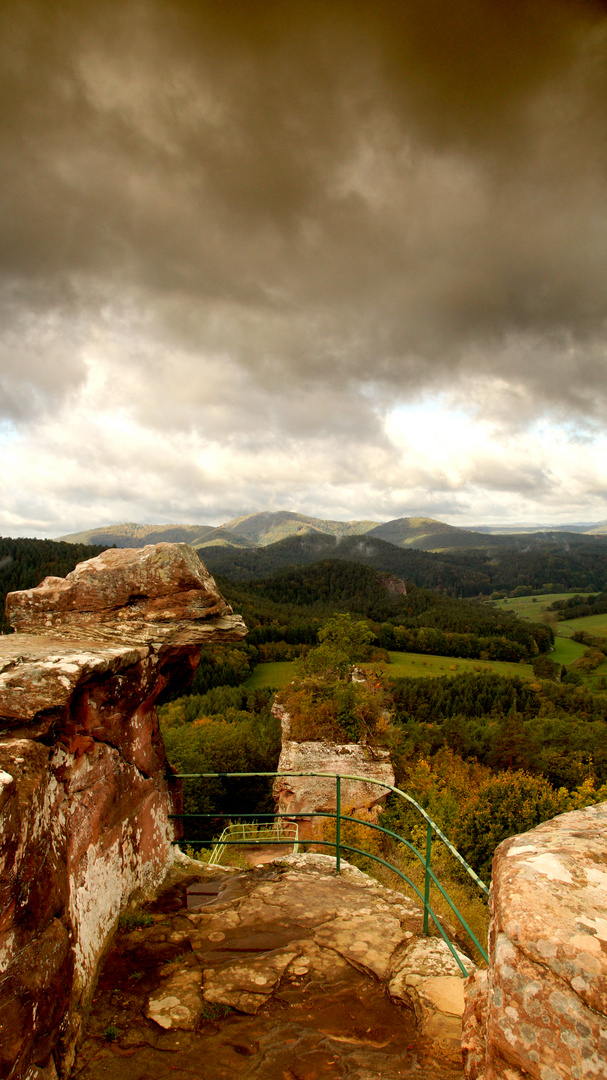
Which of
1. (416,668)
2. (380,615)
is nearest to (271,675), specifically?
(416,668)

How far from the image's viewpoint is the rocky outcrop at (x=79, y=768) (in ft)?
14.0

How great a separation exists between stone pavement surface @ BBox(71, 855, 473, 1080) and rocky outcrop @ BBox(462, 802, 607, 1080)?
63.7 inches

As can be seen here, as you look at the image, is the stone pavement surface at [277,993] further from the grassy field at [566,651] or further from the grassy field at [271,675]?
the grassy field at [566,651]

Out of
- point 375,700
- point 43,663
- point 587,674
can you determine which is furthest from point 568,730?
point 587,674

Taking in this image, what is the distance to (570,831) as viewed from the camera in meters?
4.02

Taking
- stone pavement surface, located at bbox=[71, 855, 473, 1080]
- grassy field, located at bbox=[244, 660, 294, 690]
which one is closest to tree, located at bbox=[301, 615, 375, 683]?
stone pavement surface, located at bbox=[71, 855, 473, 1080]

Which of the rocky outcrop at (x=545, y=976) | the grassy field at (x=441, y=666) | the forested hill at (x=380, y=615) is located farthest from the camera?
the forested hill at (x=380, y=615)

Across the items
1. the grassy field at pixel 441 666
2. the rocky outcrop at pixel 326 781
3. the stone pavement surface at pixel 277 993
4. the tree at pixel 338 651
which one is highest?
the stone pavement surface at pixel 277 993

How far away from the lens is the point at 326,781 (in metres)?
22.5

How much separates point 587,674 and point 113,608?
331 ft

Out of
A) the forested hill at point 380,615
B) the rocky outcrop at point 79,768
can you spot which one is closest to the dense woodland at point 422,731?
the rocky outcrop at point 79,768

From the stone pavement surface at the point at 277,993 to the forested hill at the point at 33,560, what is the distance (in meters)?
93.0

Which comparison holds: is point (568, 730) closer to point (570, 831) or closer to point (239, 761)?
point (239, 761)

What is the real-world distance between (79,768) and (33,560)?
392 feet
